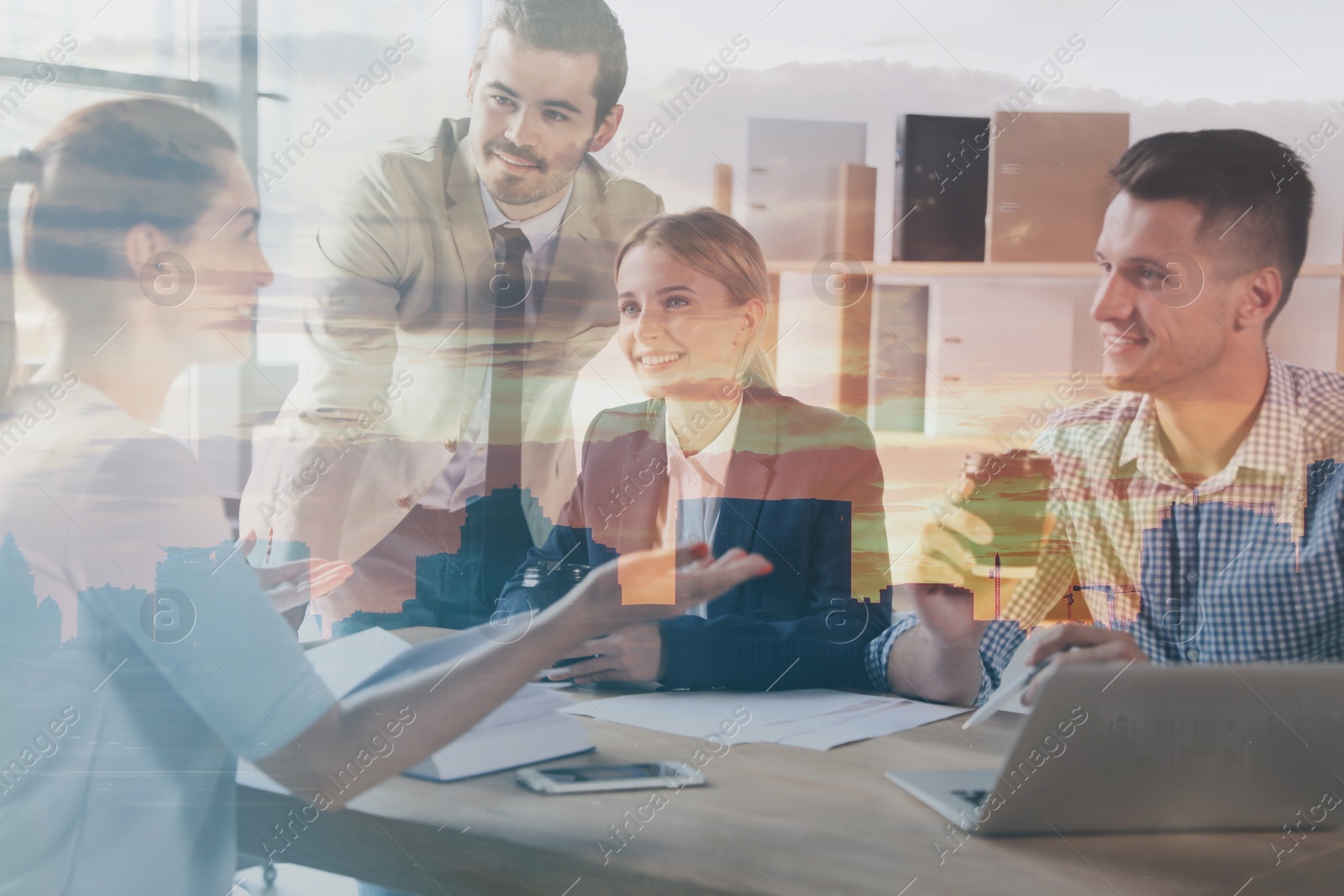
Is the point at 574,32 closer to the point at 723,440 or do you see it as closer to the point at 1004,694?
the point at 723,440

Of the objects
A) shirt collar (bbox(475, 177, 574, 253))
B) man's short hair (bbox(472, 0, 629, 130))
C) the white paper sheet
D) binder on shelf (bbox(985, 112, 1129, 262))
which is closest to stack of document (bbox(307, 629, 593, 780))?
the white paper sheet

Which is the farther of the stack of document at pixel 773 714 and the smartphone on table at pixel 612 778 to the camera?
the stack of document at pixel 773 714

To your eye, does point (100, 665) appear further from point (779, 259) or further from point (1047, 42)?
point (1047, 42)

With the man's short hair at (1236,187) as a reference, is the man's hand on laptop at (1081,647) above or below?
below

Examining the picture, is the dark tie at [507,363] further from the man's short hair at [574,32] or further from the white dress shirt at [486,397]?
the man's short hair at [574,32]

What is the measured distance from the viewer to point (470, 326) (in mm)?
1636

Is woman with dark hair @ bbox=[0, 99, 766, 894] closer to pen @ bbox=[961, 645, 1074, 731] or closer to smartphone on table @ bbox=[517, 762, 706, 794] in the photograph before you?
smartphone on table @ bbox=[517, 762, 706, 794]

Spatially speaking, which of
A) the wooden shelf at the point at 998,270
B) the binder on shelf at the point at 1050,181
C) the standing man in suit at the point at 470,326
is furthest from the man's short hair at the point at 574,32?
the binder on shelf at the point at 1050,181

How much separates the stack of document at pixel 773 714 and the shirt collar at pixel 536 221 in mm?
790

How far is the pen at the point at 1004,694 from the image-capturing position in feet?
4.81

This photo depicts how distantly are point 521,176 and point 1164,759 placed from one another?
1.37 m

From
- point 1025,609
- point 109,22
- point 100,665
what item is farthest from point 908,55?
point 100,665

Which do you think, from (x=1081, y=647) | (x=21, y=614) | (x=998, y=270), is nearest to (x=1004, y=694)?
(x=1081, y=647)

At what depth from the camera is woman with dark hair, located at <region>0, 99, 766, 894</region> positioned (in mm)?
1492
